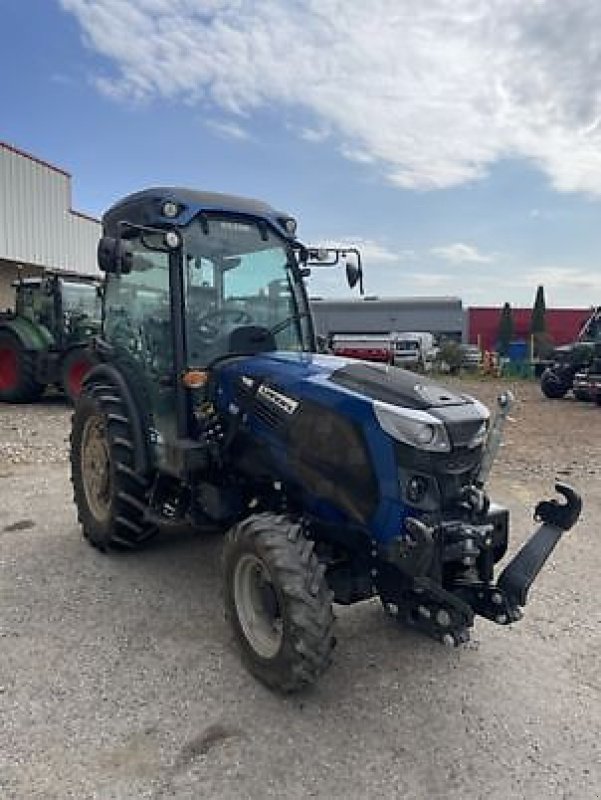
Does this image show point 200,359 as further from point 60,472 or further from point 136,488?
point 60,472

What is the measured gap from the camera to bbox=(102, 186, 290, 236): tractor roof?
13.4 feet

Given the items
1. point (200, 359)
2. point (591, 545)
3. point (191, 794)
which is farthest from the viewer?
point (591, 545)

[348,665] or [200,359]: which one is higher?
[200,359]

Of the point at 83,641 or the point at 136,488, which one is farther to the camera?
the point at 136,488

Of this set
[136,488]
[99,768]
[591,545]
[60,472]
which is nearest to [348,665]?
[99,768]

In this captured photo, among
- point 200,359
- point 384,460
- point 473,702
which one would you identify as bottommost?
point 473,702

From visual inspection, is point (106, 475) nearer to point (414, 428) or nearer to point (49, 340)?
point (414, 428)

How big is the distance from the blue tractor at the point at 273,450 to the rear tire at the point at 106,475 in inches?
0.6

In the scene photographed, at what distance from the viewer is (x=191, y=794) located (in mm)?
2576

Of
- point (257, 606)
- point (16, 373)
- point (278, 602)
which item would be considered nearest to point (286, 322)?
point (257, 606)

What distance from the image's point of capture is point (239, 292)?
14.3ft

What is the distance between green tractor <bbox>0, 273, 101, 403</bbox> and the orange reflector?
8068 mm

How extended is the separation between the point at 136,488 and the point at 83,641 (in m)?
1.08

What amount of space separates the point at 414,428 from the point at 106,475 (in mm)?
2621
